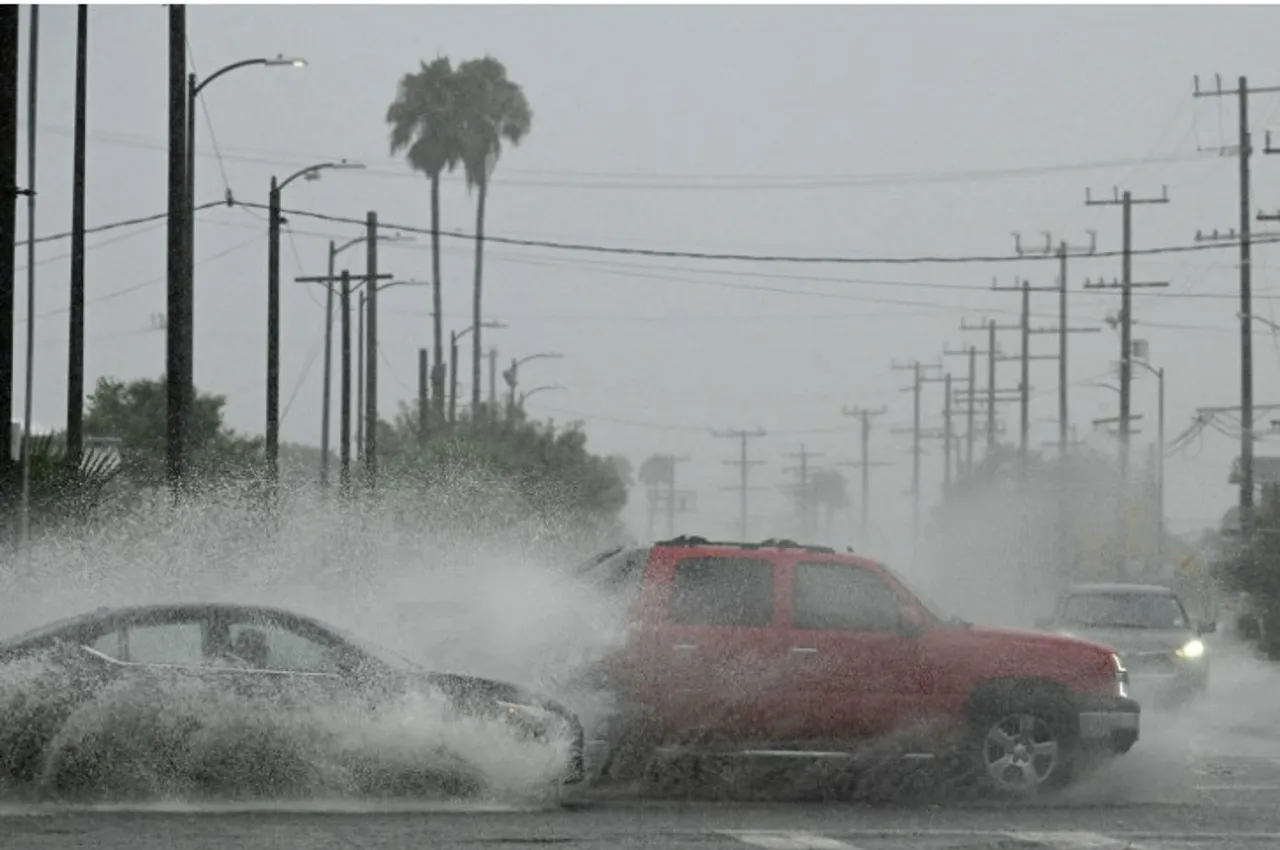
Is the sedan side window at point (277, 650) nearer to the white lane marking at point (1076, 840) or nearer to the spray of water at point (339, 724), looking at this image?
the spray of water at point (339, 724)

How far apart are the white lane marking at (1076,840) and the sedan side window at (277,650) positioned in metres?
4.45

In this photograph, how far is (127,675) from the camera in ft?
49.0

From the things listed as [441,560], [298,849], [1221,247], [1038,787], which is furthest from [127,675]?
Answer: [1221,247]

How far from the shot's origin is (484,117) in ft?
257

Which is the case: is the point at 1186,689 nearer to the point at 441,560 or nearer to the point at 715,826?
the point at 441,560

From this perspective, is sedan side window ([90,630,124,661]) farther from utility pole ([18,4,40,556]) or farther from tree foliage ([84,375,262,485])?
tree foliage ([84,375,262,485])

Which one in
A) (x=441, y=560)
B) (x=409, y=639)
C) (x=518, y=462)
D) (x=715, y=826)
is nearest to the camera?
(x=715, y=826)

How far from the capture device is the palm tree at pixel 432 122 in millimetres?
76000

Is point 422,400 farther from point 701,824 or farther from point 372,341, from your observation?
point 701,824

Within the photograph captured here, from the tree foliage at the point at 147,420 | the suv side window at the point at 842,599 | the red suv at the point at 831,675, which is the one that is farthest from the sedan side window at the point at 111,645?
the tree foliage at the point at 147,420

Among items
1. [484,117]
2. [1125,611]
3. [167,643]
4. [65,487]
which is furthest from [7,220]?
[484,117]

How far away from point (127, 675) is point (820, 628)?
4978mm

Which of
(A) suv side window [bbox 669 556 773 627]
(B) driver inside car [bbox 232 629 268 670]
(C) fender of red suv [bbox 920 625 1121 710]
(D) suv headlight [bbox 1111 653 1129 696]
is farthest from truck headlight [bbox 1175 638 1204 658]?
(B) driver inside car [bbox 232 629 268 670]

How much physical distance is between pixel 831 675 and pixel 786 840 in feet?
10.2
